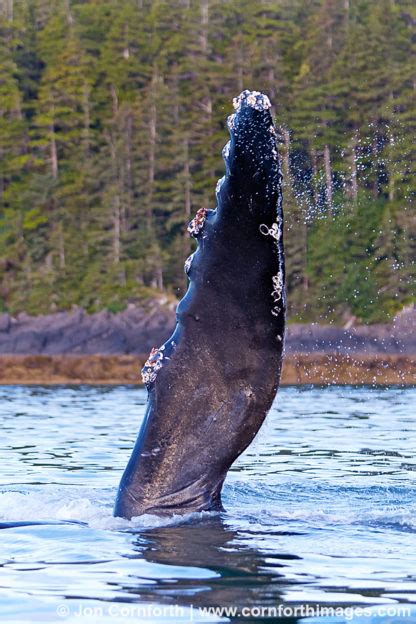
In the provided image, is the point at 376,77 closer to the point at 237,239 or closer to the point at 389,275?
the point at 389,275

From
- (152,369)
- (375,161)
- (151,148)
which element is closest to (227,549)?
(152,369)

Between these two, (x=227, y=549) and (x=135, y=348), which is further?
(x=135, y=348)

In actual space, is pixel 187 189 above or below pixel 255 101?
above

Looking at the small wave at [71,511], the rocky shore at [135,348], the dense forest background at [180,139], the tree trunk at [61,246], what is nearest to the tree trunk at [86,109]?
the dense forest background at [180,139]

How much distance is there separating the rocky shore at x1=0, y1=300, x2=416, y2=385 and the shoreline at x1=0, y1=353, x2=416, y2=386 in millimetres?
35

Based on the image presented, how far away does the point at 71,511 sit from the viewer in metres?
11.1

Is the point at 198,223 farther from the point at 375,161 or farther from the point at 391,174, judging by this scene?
the point at 391,174

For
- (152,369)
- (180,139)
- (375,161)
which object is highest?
(180,139)

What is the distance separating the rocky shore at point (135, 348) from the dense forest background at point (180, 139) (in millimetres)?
4795

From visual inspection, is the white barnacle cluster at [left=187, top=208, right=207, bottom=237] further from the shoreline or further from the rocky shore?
the shoreline

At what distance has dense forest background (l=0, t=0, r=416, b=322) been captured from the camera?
69312 mm

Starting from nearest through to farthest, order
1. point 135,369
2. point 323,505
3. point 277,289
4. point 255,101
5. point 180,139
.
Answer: point 255,101, point 277,289, point 323,505, point 135,369, point 180,139

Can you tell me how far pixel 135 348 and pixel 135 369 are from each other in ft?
31.2

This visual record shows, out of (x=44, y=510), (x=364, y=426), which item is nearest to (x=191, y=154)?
(x=364, y=426)
